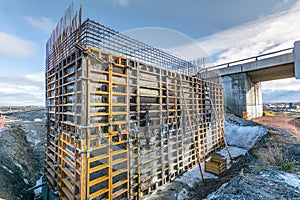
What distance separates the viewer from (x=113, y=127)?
3.47m

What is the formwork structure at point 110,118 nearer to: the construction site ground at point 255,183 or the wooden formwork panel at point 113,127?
the wooden formwork panel at point 113,127

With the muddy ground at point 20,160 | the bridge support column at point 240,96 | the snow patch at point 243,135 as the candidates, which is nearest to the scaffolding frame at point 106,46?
the muddy ground at point 20,160

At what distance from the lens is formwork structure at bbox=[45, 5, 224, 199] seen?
310 centimetres

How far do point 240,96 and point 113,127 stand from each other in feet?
46.9

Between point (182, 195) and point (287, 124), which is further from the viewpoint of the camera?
point (287, 124)

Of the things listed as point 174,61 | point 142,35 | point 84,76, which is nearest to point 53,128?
point 84,76

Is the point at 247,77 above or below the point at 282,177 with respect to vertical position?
above

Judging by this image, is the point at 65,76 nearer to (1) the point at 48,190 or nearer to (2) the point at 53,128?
(2) the point at 53,128

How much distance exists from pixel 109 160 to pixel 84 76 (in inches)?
77.6

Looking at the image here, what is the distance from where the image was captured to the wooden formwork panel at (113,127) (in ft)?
10.1

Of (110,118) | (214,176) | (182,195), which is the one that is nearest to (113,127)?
(110,118)

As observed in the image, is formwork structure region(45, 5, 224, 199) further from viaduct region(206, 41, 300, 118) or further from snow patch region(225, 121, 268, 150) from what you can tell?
viaduct region(206, 41, 300, 118)

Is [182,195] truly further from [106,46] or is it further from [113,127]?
[106,46]

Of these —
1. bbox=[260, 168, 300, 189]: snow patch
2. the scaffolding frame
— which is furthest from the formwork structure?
bbox=[260, 168, 300, 189]: snow patch
